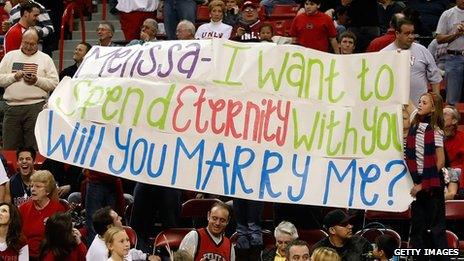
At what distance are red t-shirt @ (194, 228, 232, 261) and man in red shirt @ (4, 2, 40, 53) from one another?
5.27m

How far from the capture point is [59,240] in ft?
44.6

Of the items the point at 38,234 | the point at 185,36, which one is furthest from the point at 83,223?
the point at 185,36

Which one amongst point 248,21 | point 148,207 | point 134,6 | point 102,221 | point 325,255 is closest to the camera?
point 325,255

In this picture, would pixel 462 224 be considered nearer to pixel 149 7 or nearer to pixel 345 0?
pixel 345 0

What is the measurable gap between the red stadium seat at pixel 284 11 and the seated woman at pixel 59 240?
7.29 metres

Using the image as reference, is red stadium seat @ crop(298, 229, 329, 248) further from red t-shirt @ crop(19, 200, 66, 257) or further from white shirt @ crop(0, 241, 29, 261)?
white shirt @ crop(0, 241, 29, 261)

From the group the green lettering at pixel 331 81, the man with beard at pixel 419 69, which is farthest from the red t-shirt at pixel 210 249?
the man with beard at pixel 419 69

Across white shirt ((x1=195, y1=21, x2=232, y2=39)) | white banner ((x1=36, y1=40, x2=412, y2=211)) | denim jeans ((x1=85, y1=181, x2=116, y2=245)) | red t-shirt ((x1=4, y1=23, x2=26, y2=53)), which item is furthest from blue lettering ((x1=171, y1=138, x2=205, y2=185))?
red t-shirt ((x1=4, y1=23, x2=26, y2=53))

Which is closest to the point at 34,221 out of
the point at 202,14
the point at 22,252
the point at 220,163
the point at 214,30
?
the point at 22,252

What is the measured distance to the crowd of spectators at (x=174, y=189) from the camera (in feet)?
44.8

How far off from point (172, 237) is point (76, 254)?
4.26ft

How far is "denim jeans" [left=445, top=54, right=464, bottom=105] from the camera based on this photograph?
18.1m

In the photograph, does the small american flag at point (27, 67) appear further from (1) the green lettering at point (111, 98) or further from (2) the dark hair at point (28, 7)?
(1) the green lettering at point (111, 98)

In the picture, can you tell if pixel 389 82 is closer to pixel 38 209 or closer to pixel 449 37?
pixel 38 209
